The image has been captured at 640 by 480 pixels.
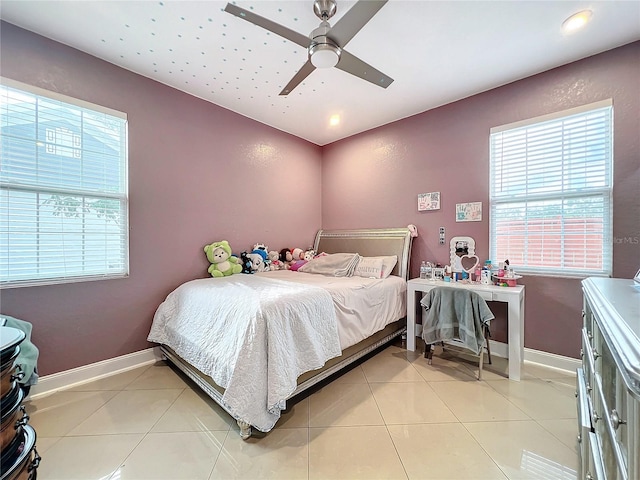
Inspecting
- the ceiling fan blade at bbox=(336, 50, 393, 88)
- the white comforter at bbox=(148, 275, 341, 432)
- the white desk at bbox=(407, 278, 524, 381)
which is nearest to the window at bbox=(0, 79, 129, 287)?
the white comforter at bbox=(148, 275, 341, 432)

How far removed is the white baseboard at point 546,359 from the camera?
7.54 ft

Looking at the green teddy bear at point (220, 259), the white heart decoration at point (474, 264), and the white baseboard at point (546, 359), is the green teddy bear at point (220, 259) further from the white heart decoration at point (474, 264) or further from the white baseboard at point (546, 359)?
the white baseboard at point (546, 359)

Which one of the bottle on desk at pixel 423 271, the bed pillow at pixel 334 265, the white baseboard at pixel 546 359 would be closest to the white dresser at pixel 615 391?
the white baseboard at pixel 546 359

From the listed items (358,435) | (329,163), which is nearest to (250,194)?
(329,163)

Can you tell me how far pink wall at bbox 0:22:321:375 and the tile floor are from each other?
1.60 ft

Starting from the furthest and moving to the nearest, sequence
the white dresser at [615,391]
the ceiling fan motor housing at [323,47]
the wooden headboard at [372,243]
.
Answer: the wooden headboard at [372,243] < the ceiling fan motor housing at [323,47] < the white dresser at [615,391]

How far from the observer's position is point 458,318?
7.47ft

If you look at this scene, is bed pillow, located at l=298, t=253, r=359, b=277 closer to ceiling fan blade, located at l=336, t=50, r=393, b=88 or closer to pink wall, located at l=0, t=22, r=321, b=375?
pink wall, located at l=0, t=22, r=321, b=375

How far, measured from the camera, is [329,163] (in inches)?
166

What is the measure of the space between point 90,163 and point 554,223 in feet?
14.1

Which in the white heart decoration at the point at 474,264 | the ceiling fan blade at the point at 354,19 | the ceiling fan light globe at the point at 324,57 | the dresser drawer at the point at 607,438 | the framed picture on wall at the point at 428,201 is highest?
the ceiling fan blade at the point at 354,19

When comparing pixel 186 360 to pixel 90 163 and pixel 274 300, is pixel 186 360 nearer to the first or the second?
pixel 274 300

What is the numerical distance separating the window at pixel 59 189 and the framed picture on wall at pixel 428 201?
321 cm

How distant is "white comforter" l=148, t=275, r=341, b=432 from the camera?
4.93 feet
